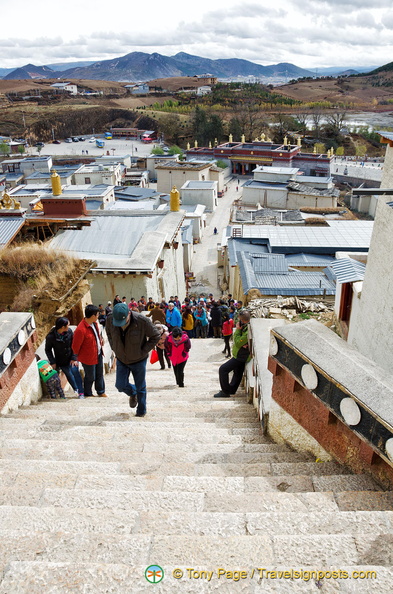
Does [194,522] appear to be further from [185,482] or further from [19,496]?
[19,496]

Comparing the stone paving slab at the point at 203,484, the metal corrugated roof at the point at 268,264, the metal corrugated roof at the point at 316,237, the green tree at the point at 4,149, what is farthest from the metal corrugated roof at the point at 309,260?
the green tree at the point at 4,149

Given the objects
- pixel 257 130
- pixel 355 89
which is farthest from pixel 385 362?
pixel 355 89

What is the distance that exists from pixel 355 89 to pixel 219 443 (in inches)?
6591

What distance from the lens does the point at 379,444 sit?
308 centimetres

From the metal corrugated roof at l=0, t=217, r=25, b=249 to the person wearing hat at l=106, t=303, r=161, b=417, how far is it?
9.87 metres

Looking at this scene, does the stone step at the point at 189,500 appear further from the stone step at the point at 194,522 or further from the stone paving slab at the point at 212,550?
the stone paving slab at the point at 212,550

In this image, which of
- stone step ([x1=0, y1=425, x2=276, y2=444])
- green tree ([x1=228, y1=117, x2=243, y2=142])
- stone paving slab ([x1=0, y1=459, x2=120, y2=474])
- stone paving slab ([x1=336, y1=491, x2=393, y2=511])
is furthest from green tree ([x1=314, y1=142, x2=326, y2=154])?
stone paving slab ([x1=336, y1=491, x2=393, y2=511])

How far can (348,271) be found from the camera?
33.4 ft

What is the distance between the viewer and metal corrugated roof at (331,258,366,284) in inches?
384

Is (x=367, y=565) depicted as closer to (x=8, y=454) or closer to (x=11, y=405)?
(x=8, y=454)

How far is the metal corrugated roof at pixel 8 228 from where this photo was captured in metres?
14.3

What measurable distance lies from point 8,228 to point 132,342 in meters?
11.4

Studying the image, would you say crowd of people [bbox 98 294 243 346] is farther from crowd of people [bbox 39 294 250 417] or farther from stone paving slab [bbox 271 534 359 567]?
stone paving slab [bbox 271 534 359 567]

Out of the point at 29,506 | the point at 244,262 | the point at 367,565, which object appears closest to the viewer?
the point at 367,565
